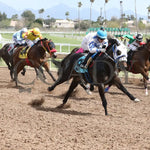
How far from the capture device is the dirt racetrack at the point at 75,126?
4462 mm

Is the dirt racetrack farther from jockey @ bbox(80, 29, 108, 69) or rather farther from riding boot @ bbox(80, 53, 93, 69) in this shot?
jockey @ bbox(80, 29, 108, 69)

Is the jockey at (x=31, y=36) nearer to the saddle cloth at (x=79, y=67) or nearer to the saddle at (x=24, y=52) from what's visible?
the saddle at (x=24, y=52)

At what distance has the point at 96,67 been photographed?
6.78m

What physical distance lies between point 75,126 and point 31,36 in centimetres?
576

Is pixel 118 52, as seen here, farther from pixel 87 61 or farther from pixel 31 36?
pixel 31 36

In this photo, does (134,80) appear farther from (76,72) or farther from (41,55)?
(76,72)

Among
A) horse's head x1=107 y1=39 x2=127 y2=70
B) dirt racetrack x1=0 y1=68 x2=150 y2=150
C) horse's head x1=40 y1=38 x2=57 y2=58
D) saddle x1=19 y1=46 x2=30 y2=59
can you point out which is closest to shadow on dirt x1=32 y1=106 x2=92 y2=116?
dirt racetrack x1=0 y1=68 x2=150 y2=150

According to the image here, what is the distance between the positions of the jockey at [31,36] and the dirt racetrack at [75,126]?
8.64ft

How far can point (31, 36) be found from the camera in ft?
34.8

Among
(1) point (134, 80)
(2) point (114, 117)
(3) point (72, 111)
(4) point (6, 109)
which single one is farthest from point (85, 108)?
(1) point (134, 80)

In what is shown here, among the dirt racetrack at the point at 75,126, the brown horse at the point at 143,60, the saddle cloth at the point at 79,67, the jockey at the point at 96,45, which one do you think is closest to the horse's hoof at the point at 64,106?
the dirt racetrack at the point at 75,126

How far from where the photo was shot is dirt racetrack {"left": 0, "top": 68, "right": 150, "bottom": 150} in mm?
4462

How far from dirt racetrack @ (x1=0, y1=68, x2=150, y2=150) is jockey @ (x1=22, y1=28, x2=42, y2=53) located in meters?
2.63

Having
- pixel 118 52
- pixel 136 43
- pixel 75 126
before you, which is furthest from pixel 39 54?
pixel 75 126
